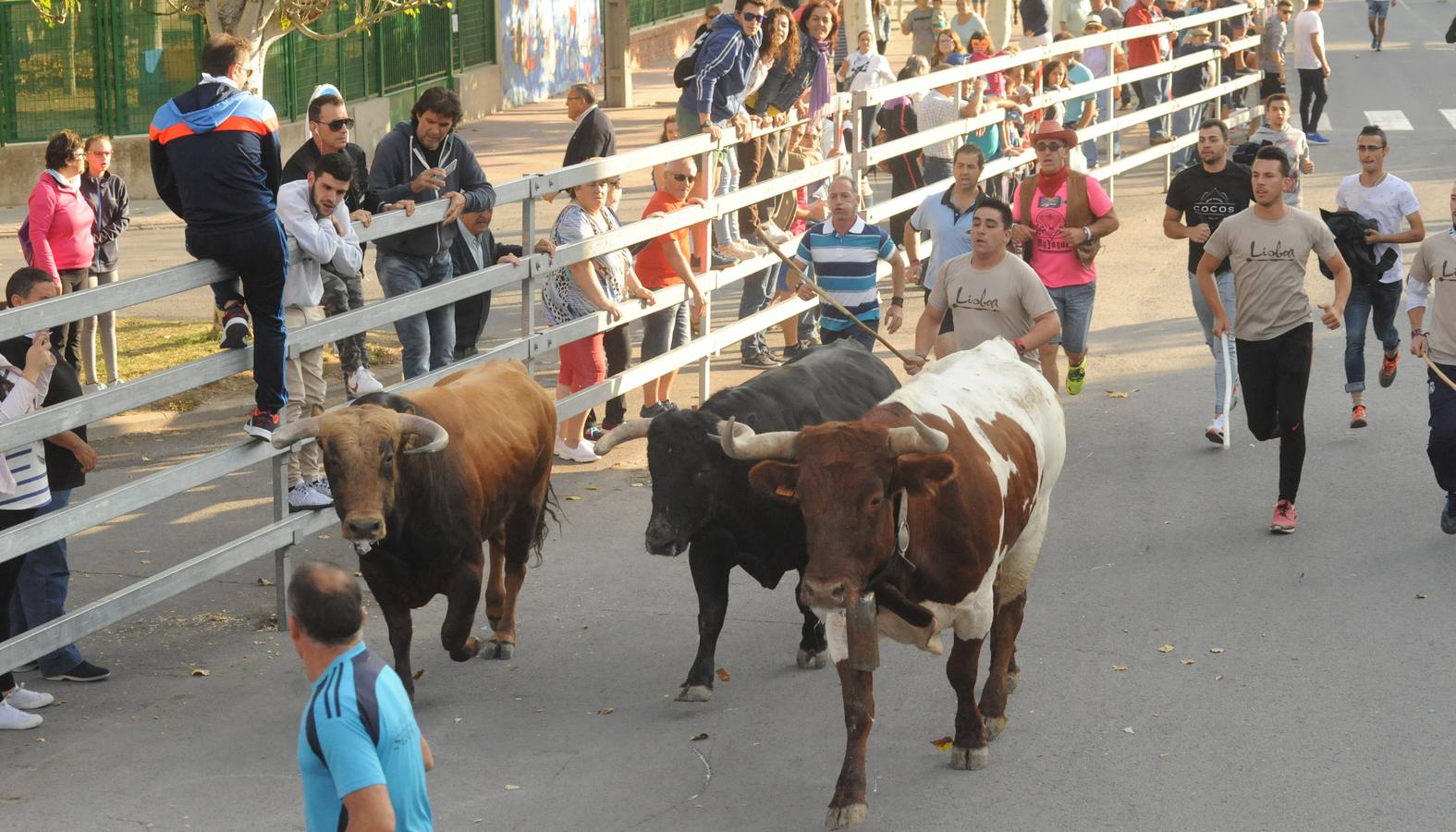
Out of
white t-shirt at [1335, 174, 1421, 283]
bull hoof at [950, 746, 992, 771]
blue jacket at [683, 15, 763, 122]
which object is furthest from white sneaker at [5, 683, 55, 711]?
white t-shirt at [1335, 174, 1421, 283]

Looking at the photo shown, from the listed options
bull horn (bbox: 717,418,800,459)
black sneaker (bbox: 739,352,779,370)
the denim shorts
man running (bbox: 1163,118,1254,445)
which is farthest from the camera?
black sneaker (bbox: 739,352,779,370)

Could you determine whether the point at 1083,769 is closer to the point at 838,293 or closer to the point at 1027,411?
the point at 1027,411

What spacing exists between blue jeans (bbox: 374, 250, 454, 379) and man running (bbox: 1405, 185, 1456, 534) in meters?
5.48

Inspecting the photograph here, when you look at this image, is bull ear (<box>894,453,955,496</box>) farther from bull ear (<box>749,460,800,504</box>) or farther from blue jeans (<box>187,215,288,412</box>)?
blue jeans (<box>187,215,288,412</box>)

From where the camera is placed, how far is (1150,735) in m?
7.19

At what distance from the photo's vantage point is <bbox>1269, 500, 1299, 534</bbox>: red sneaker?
9680 millimetres

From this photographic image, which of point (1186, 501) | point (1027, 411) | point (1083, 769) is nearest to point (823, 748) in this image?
point (1083, 769)

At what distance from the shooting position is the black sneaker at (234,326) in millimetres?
7898

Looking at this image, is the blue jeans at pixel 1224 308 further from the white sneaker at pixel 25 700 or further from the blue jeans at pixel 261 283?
the white sneaker at pixel 25 700

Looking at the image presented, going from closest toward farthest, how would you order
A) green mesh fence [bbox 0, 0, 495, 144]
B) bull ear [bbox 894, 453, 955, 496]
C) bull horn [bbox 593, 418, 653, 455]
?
1. bull ear [bbox 894, 453, 955, 496]
2. bull horn [bbox 593, 418, 653, 455]
3. green mesh fence [bbox 0, 0, 495, 144]

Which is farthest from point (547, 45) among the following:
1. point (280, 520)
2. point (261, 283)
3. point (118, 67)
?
point (261, 283)

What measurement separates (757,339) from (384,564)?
21.8 feet

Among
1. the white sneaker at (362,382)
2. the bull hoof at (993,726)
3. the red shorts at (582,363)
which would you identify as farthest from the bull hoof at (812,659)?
the red shorts at (582,363)

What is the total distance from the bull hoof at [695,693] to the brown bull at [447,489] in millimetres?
973
